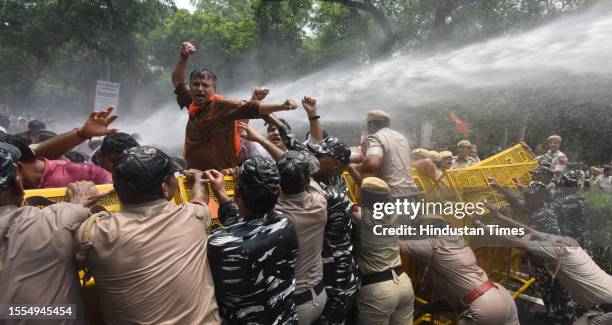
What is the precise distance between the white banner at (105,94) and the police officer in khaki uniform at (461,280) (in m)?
11.8

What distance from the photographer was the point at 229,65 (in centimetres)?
2430

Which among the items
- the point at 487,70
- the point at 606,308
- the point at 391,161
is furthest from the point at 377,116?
the point at 487,70

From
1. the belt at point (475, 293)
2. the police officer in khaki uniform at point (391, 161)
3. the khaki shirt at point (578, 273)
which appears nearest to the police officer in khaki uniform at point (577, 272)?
the khaki shirt at point (578, 273)

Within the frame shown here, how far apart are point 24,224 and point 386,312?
8.32ft

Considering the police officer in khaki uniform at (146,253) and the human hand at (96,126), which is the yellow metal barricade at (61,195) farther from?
the police officer in khaki uniform at (146,253)

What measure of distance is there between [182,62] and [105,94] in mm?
10498

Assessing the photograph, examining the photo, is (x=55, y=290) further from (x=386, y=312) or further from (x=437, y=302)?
(x=437, y=302)

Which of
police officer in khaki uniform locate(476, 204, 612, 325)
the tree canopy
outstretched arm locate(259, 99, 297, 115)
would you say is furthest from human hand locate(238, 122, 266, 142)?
the tree canopy

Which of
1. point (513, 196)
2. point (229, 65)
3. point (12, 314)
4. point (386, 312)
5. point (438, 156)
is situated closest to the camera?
point (12, 314)

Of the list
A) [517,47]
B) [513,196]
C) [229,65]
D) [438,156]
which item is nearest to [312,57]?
[229,65]

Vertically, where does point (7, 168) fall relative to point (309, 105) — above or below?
below

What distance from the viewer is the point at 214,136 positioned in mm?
3424

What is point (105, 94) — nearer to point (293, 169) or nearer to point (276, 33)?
point (276, 33)

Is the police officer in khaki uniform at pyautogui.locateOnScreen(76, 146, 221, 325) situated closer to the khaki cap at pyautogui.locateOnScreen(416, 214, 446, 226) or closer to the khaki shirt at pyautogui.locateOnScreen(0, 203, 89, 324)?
the khaki shirt at pyautogui.locateOnScreen(0, 203, 89, 324)
